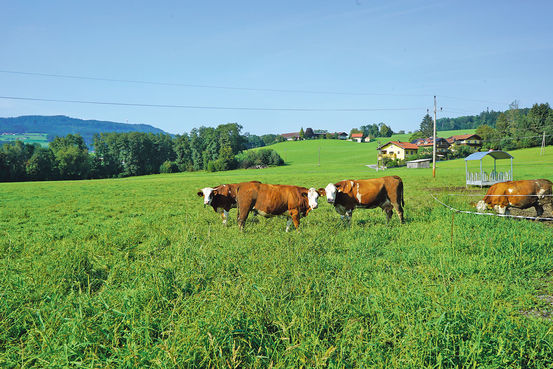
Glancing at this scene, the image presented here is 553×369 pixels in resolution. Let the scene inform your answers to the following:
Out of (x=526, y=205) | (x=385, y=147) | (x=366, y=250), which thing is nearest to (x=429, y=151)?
(x=385, y=147)

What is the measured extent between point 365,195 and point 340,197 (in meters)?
0.89

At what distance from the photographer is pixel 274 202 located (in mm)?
9898

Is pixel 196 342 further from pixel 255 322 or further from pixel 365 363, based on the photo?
pixel 365 363

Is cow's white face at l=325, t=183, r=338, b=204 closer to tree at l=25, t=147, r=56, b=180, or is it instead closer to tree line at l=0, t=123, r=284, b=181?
tree line at l=0, t=123, r=284, b=181

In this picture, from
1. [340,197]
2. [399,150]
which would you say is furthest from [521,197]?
[399,150]

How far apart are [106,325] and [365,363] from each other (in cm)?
270

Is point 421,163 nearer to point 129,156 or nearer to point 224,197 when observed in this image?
point 224,197

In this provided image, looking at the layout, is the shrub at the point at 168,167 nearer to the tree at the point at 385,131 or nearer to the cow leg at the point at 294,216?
the cow leg at the point at 294,216

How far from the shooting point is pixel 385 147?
3693 inches

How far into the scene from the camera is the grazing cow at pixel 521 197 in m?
10.9

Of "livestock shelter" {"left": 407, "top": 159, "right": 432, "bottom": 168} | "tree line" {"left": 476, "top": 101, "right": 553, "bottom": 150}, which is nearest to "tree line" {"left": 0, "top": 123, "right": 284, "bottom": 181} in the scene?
"livestock shelter" {"left": 407, "top": 159, "right": 432, "bottom": 168}

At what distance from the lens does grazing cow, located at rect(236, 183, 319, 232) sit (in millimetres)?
9891

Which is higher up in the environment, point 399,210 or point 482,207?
point 399,210

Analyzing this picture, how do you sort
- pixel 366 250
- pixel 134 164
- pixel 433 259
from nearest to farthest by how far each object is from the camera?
1. pixel 433 259
2. pixel 366 250
3. pixel 134 164
